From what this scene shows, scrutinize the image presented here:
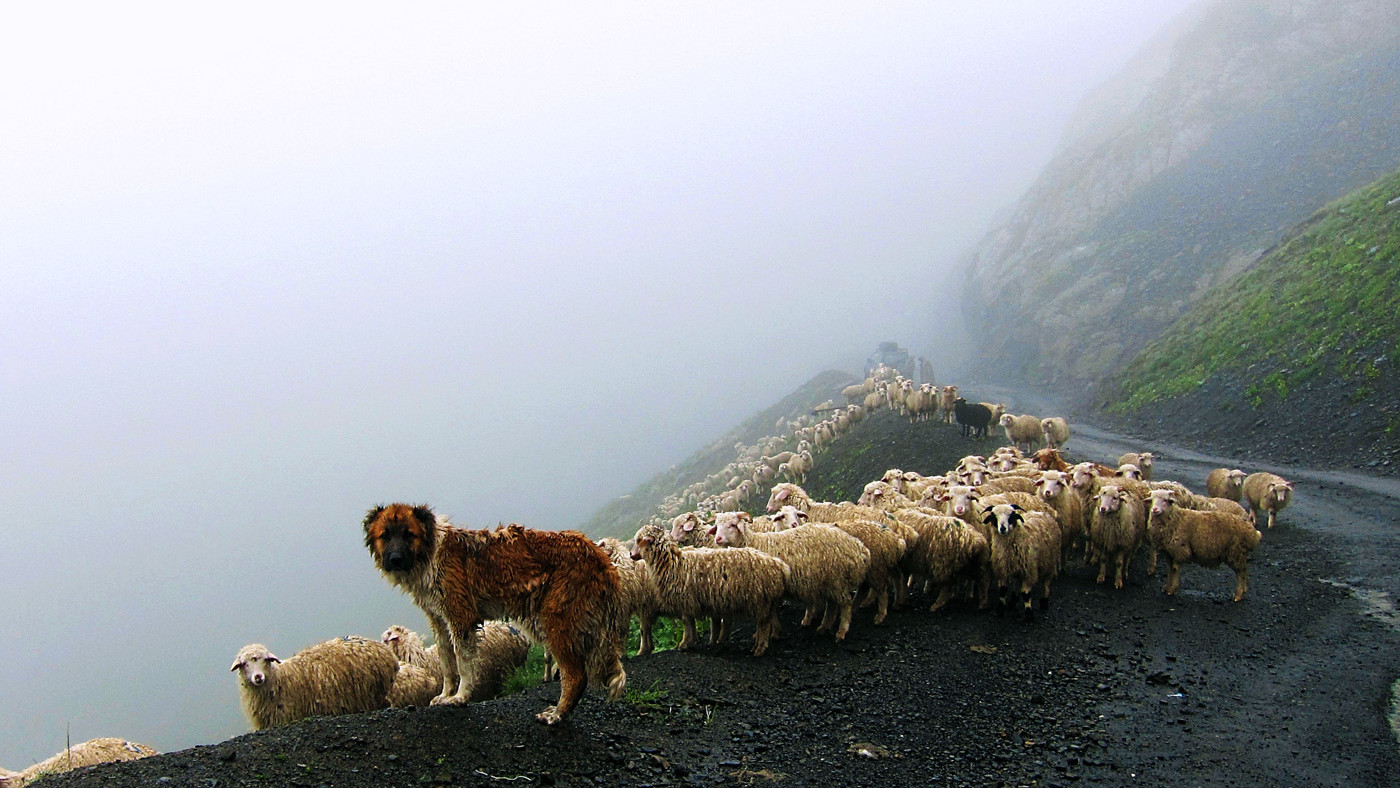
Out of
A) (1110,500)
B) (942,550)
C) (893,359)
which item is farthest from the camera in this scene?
(893,359)

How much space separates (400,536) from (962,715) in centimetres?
616

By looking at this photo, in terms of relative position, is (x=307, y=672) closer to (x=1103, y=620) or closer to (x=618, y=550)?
(x=618, y=550)

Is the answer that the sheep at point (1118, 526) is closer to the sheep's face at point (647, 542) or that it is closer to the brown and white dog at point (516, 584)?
the sheep's face at point (647, 542)

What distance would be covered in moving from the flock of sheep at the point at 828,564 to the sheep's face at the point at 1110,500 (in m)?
0.02

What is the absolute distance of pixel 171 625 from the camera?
110 m

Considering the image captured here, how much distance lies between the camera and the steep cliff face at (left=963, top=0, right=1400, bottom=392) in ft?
166

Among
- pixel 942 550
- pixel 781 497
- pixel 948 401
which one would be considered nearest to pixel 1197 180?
pixel 948 401

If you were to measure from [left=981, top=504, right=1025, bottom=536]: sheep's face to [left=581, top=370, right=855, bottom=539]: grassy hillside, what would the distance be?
3224 centimetres

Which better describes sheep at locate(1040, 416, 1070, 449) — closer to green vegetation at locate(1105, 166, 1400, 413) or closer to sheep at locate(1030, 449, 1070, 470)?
green vegetation at locate(1105, 166, 1400, 413)

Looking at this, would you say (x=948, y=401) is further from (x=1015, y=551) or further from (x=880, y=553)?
(x=880, y=553)

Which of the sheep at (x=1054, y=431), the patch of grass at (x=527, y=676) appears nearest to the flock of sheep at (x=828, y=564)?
the patch of grass at (x=527, y=676)

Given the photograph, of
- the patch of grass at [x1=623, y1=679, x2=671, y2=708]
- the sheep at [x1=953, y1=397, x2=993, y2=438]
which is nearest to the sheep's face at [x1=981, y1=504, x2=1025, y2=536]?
the patch of grass at [x1=623, y1=679, x2=671, y2=708]

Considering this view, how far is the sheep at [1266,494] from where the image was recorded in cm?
1534

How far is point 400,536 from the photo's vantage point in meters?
5.93
